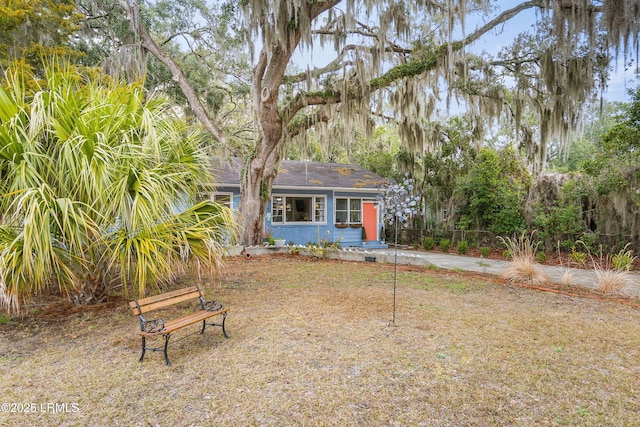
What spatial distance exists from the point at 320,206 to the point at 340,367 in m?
11.8

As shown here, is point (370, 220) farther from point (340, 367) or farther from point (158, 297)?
point (340, 367)

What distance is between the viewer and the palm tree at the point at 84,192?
404 centimetres

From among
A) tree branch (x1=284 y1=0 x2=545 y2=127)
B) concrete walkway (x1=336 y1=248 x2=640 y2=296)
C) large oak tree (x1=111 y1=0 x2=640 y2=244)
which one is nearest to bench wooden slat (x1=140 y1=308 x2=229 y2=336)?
concrete walkway (x1=336 y1=248 x2=640 y2=296)

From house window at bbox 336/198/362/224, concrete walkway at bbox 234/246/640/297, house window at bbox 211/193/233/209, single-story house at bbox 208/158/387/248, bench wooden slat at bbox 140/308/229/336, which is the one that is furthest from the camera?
house window at bbox 336/198/362/224

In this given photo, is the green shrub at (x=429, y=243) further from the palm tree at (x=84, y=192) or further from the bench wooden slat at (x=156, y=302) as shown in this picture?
the bench wooden slat at (x=156, y=302)

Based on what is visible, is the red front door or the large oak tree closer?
the large oak tree

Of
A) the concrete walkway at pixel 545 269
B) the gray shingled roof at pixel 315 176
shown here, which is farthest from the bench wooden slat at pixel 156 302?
the gray shingled roof at pixel 315 176

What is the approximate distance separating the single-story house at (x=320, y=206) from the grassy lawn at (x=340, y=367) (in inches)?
329

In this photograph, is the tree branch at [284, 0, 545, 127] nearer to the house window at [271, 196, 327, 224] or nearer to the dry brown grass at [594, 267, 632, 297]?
the house window at [271, 196, 327, 224]

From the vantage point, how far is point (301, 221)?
15.0 metres

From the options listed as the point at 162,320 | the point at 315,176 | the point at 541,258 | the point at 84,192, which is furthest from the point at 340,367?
the point at 315,176

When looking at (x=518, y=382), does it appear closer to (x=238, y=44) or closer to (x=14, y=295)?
(x=14, y=295)

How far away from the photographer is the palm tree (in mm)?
4039

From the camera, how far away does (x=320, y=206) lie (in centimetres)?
1519
